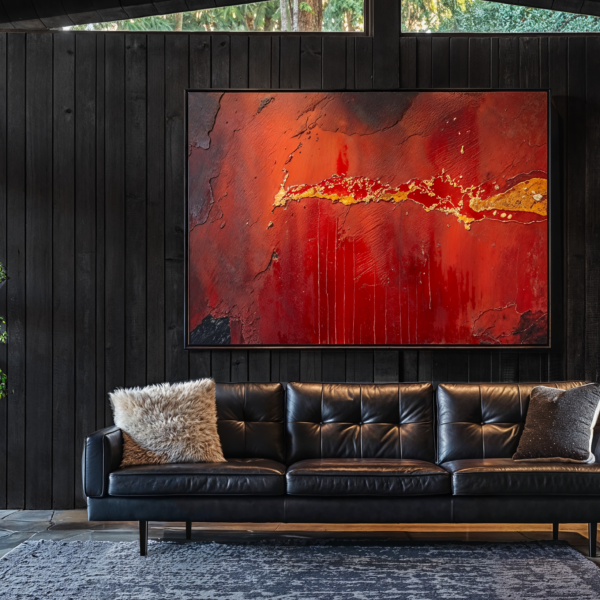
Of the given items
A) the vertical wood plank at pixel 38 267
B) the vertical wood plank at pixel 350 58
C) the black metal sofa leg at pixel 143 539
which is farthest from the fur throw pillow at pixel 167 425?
the vertical wood plank at pixel 350 58

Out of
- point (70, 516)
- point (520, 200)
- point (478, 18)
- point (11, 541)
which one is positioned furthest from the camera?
point (478, 18)

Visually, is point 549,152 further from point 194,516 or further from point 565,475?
point 194,516

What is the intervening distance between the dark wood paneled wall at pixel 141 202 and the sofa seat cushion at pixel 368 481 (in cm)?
101

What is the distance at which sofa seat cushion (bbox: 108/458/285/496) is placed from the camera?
2.86 m

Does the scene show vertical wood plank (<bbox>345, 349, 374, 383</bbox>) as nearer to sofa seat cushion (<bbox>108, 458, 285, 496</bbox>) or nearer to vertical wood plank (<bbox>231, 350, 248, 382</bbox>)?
vertical wood plank (<bbox>231, 350, 248, 382</bbox>)

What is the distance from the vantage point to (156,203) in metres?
3.90

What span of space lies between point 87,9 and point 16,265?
1.63m

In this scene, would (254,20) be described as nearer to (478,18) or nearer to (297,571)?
(478,18)

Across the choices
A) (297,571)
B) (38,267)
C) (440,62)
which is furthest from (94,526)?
(440,62)

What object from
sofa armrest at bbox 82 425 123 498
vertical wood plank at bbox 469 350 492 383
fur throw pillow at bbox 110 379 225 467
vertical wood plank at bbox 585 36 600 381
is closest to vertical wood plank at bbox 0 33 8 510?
fur throw pillow at bbox 110 379 225 467

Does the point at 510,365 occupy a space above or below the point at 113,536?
above

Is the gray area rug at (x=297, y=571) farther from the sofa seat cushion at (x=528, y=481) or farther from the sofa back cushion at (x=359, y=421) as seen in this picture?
the sofa back cushion at (x=359, y=421)

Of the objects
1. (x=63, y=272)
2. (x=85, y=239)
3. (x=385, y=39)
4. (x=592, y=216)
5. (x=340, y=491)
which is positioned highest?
(x=385, y=39)

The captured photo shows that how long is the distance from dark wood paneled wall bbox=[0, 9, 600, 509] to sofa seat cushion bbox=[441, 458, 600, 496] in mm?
1045
